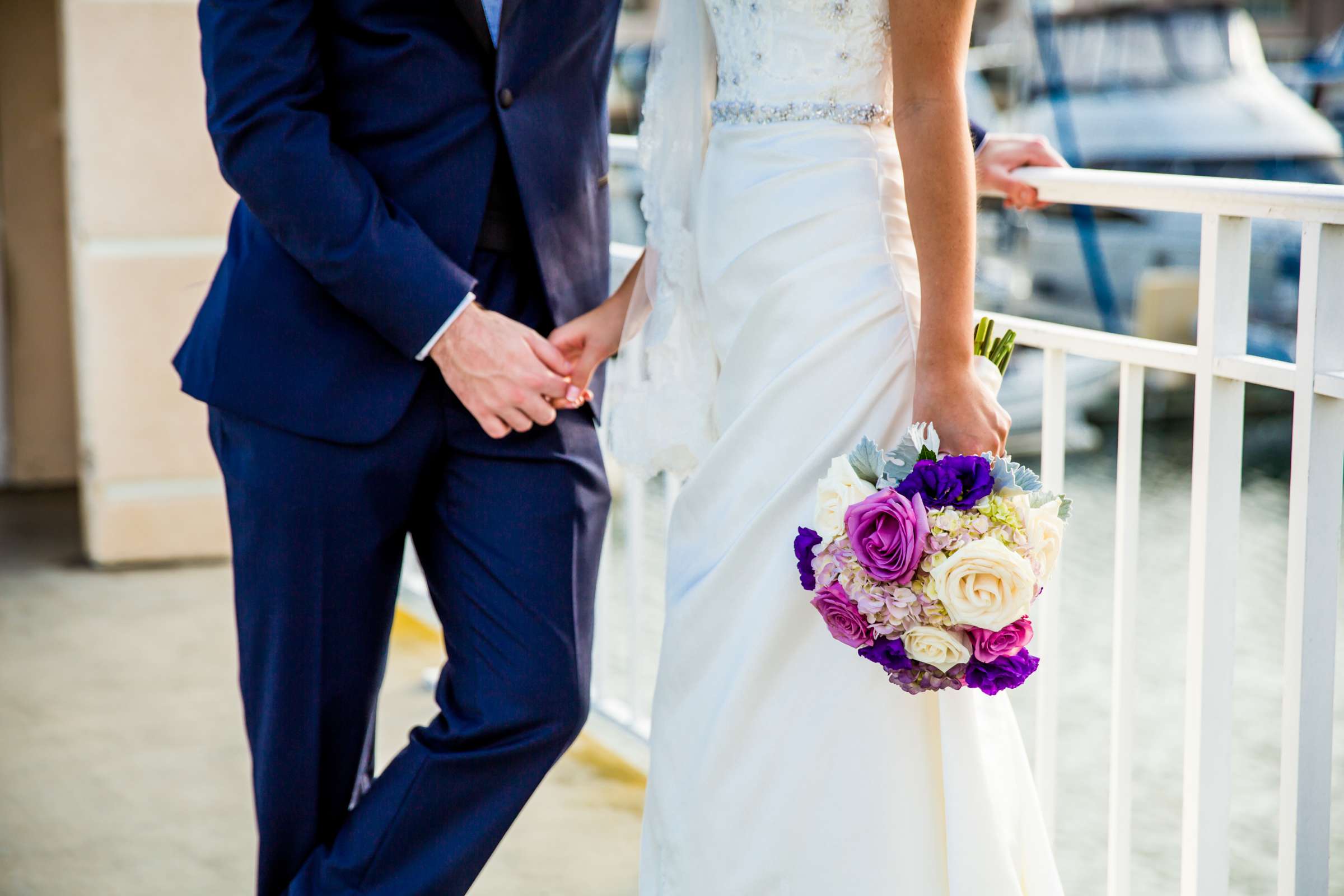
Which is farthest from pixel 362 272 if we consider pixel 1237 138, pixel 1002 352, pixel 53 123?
pixel 1237 138

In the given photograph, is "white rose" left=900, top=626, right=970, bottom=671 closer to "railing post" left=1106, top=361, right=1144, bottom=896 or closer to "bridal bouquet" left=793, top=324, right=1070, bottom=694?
"bridal bouquet" left=793, top=324, right=1070, bottom=694

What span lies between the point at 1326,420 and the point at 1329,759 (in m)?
0.39

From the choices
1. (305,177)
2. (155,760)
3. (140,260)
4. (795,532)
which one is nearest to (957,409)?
(795,532)

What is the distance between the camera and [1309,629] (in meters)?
1.62

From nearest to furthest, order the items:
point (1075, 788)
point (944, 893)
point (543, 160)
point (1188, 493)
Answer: point (944, 893) → point (543, 160) → point (1075, 788) → point (1188, 493)

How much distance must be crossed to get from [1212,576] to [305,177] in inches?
45.9

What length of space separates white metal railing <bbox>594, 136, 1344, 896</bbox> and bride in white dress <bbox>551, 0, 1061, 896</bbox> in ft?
1.16

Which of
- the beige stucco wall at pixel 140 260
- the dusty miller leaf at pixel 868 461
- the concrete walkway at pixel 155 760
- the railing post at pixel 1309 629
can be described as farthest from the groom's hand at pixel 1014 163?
the beige stucco wall at pixel 140 260

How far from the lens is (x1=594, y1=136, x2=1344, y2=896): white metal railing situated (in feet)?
5.14

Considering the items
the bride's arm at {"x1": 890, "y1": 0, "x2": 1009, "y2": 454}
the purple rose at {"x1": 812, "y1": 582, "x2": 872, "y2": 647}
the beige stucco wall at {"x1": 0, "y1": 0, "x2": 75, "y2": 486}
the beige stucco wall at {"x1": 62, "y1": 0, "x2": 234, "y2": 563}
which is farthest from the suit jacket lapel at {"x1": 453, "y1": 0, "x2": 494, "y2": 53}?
the beige stucco wall at {"x1": 0, "y1": 0, "x2": 75, "y2": 486}

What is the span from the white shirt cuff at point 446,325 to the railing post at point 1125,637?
2.76ft

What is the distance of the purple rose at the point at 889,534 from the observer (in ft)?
4.25

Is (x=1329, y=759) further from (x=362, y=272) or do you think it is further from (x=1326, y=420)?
(x=362, y=272)

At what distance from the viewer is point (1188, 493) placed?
7.36 metres
